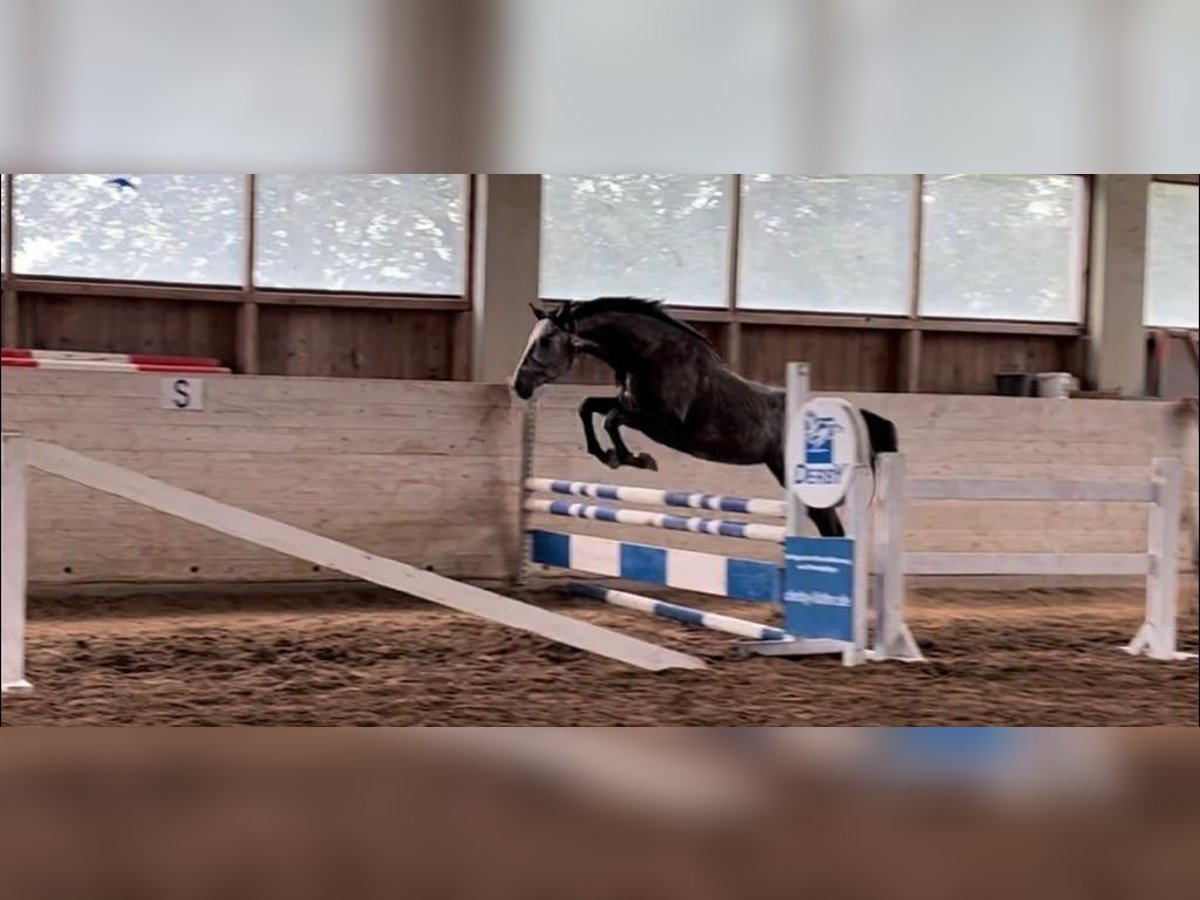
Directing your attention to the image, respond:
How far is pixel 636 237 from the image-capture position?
5.24 ft

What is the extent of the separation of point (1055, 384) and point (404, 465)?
1134 millimetres

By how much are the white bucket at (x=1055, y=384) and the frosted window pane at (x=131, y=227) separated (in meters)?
1.23

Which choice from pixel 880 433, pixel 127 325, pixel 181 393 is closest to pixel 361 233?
pixel 127 325

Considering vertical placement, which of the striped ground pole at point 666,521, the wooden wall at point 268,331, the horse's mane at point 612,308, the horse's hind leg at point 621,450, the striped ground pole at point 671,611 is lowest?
the striped ground pole at point 671,611

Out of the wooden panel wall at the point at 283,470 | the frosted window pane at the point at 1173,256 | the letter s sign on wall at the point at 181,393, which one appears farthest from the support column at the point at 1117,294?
the letter s sign on wall at the point at 181,393

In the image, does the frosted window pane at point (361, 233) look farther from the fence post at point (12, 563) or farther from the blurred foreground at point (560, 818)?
the blurred foreground at point (560, 818)

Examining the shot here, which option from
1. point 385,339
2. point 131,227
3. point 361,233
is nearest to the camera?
point 131,227

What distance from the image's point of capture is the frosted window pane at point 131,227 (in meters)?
1.04

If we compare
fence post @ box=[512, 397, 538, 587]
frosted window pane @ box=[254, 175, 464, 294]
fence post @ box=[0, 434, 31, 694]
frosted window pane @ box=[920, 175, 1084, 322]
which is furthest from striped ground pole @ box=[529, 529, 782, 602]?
fence post @ box=[0, 434, 31, 694]

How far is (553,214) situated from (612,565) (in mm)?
1158

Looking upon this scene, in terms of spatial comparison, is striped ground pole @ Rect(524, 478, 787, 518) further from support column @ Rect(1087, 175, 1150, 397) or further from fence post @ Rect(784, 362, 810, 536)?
support column @ Rect(1087, 175, 1150, 397)

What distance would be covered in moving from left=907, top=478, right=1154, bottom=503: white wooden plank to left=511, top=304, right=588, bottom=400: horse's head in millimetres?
620

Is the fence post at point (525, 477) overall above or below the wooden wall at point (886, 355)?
below

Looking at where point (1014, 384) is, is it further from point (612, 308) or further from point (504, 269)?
point (504, 269)
